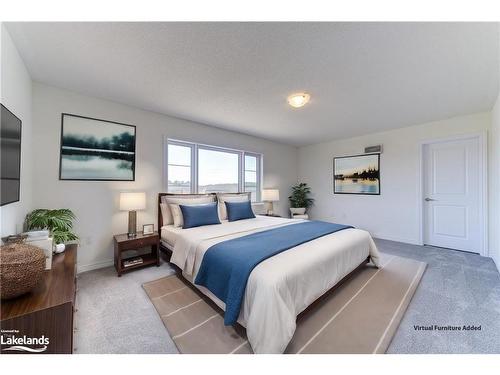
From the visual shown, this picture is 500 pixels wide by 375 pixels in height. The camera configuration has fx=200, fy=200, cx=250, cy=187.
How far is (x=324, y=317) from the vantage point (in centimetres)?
178

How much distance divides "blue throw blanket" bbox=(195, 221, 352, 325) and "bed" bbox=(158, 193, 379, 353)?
0.06m

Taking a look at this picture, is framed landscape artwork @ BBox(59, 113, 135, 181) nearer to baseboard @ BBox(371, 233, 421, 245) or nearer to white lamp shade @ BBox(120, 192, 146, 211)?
white lamp shade @ BBox(120, 192, 146, 211)

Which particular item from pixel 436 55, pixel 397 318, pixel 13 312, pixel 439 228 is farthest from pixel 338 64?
pixel 439 228

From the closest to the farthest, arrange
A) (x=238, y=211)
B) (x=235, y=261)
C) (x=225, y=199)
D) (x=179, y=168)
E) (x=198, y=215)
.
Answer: (x=235, y=261), (x=198, y=215), (x=238, y=211), (x=179, y=168), (x=225, y=199)

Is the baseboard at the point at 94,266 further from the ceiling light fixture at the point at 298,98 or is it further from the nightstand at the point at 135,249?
the ceiling light fixture at the point at 298,98

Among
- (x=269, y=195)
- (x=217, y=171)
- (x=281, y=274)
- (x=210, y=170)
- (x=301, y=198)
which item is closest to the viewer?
(x=281, y=274)

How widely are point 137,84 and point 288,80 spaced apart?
5.87 ft

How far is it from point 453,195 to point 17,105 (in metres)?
6.15

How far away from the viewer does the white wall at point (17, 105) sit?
1.56 metres

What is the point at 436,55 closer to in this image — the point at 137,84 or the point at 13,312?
the point at 137,84

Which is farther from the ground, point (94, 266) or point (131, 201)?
point (131, 201)

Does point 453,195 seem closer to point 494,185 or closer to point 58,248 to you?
point 494,185

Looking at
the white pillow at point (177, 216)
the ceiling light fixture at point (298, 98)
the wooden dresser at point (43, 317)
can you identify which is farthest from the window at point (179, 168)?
the wooden dresser at point (43, 317)

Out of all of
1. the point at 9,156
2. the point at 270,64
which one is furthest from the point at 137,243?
the point at 270,64
